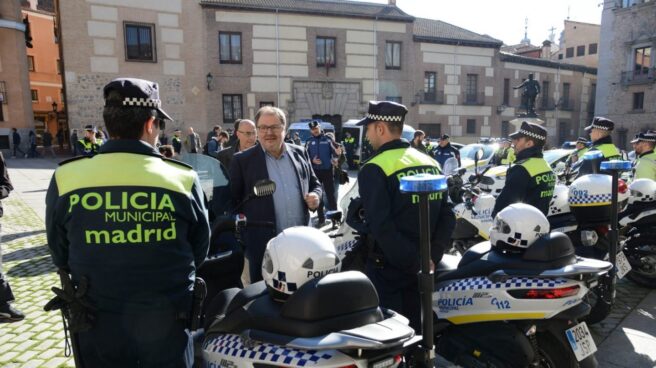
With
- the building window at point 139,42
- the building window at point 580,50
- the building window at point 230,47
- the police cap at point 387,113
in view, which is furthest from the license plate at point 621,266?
the building window at point 580,50

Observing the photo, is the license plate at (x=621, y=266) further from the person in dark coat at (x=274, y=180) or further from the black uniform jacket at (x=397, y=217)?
the person in dark coat at (x=274, y=180)

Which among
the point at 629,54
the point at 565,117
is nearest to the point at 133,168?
the point at 629,54

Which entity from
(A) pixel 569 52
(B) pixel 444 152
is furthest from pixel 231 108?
(A) pixel 569 52

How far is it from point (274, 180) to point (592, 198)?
306 centimetres

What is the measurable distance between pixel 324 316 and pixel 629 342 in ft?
11.5

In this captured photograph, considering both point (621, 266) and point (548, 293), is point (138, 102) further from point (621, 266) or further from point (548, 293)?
point (621, 266)

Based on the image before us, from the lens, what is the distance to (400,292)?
9.78 ft

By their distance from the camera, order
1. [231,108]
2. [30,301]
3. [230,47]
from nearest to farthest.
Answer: [30,301] < [230,47] < [231,108]

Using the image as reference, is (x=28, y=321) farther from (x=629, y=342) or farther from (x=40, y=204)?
(x=40, y=204)

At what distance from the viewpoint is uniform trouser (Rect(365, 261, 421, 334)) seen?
294 cm

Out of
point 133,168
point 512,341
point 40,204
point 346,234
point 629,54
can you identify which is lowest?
point 40,204

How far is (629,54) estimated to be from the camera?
30.1 meters

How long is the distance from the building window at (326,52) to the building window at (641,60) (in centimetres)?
2089

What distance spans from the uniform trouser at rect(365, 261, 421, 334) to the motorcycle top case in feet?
7.87
